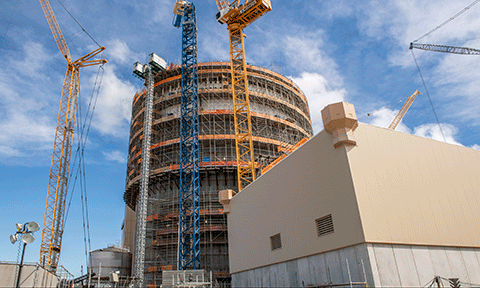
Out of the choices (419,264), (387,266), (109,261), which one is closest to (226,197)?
(387,266)

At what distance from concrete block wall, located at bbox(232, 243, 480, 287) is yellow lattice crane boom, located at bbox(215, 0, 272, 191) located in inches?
944

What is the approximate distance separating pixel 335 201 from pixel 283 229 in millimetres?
5742

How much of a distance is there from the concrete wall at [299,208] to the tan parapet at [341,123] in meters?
0.65

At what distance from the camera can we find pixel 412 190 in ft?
68.7

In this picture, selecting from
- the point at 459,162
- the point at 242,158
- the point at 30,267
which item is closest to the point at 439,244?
the point at 459,162

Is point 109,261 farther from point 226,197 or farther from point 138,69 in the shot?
point 138,69

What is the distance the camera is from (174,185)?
5006 cm

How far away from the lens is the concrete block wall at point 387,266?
58.0 ft

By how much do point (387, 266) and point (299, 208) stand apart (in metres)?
6.62

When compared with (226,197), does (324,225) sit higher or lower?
lower

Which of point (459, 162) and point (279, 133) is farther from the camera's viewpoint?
point (279, 133)

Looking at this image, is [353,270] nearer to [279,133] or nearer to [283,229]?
[283,229]

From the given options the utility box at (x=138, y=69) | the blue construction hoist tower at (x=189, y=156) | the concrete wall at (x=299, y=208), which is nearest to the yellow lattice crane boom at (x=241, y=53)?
the blue construction hoist tower at (x=189, y=156)

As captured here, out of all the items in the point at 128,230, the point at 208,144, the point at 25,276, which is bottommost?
the point at 25,276
